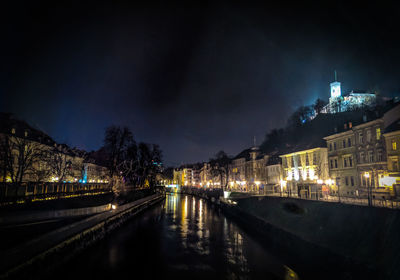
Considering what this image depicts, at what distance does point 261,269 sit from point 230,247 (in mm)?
6881

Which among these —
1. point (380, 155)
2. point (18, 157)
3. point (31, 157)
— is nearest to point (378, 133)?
point (380, 155)

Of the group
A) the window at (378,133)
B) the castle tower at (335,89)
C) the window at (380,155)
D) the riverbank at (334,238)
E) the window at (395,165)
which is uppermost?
the castle tower at (335,89)

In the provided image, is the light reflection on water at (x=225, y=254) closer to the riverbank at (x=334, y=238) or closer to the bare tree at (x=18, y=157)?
the riverbank at (x=334, y=238)

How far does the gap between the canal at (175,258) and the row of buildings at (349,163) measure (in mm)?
11118

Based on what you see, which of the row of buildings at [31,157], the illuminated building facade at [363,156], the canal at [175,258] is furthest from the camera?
the row of buildings at [31,157]

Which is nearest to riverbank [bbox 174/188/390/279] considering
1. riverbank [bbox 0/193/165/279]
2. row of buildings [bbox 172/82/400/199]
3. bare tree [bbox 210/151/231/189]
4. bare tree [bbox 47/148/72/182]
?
row of buildings [bbox 172/82/400/199]

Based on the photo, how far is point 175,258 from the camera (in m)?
21.8

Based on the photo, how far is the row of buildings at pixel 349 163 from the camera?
97.3 feet

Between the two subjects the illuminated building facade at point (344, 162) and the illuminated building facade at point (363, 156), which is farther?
the illuminated building facade at point (344, 162)

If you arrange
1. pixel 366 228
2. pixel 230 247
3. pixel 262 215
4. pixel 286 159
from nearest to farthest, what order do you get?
pixel 366 228
pixel 230 247
pixel 262 215
pixel 286 159

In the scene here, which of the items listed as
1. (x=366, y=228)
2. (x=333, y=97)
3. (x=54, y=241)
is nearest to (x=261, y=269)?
(x=366, y=228)

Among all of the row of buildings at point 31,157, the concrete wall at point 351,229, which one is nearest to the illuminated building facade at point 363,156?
the concrete wall at point 351,229

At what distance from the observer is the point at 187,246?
84.8 feet

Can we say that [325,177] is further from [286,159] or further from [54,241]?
[54,241]
